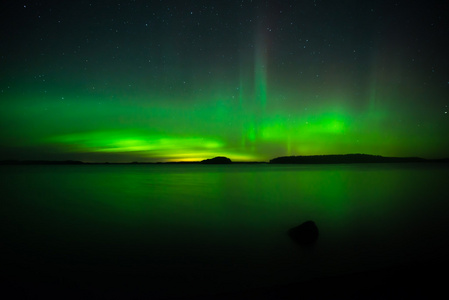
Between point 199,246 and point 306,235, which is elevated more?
point 306,235

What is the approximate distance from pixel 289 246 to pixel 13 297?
747 cm

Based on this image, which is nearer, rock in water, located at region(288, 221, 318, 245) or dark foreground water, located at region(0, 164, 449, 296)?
dark foreground water, located at region(0, 164, 449, 296)

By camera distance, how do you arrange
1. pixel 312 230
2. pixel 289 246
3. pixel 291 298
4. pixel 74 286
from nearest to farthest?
pixel 291 298 → pixel 74 286 → pixel 289 246 → pixel 312 230

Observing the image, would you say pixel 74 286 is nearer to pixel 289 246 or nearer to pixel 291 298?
pixel 291 298

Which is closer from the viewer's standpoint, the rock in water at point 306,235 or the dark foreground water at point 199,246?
the dark foreground water at point 199,246

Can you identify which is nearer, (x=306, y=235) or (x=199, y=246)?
(x=199, y=246)

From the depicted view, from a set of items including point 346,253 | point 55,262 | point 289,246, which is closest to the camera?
point 55,262

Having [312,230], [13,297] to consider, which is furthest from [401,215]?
[13,297]

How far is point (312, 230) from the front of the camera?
9.95 metres

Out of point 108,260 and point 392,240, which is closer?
point 108,260

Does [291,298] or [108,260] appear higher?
[291,298]

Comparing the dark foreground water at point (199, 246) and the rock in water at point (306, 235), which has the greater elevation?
the rock in water at point (306, 235)

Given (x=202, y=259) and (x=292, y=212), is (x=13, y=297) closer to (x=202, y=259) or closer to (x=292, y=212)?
(x=202, y=259)

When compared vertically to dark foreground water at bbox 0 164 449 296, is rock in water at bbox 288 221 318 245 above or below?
above
